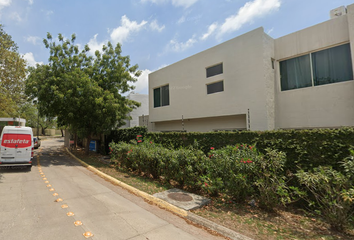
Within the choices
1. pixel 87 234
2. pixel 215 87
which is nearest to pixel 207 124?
pixel 215 87

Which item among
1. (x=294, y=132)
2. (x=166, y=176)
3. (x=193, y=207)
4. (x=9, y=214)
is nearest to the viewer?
(x=9, y=214)

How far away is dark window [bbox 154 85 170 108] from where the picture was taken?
51.6 feet

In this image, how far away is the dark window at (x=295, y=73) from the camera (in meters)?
9.27

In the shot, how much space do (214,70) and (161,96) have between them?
18.7ft

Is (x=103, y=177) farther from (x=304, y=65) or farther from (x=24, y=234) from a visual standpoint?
(x=304, y=65)

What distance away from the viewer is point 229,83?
36.9ft

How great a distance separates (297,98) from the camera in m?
9.41

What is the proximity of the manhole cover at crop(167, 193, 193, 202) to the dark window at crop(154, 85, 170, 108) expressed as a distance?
33.7 feet

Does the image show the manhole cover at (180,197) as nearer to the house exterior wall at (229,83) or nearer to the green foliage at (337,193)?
the green foliage at (337,193)

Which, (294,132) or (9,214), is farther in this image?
(294,132)

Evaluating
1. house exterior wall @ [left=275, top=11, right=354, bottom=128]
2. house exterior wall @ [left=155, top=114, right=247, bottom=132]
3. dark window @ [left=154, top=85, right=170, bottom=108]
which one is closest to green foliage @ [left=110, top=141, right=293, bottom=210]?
house exterior wall @ [left=275, top=11, right=354, bottom=128]

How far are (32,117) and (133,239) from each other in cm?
5270

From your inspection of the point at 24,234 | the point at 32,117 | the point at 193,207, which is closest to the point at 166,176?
the point at 193,207

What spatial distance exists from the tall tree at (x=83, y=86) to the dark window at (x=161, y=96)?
2.44 meters
